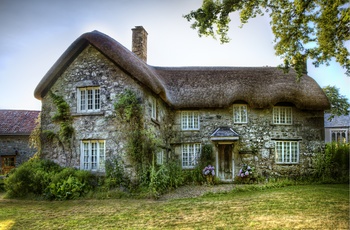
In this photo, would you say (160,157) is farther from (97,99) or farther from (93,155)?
(97,99)

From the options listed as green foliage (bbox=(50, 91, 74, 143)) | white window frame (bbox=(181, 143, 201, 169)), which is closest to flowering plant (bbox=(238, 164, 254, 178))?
white window frame (bbox=(181, 143, 201, 169))

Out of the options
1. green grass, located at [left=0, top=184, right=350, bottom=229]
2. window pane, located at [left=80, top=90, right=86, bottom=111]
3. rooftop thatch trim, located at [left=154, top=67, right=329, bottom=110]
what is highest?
rooftop thatch trim, located at [left=154, top=67, right=329, bottom=110]

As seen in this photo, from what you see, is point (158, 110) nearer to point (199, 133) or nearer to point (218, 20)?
point (199, 133)

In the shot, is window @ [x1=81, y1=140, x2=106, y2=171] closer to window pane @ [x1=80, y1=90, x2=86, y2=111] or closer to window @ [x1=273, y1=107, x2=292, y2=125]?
window pane @ [x1=80, y1=90, x2=86, y2=111]

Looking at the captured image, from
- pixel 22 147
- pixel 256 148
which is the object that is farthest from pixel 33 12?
pixel 22 147

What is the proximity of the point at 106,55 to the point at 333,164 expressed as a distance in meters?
11.8

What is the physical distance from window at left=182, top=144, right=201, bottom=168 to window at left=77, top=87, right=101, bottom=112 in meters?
5.33

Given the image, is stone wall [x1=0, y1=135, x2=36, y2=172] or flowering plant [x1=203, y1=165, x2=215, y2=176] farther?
stone wall [x1=0, y1=135, x2=36, y2=172]

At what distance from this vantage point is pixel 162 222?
8.26 metres

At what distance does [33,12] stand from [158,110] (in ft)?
A: 27.0

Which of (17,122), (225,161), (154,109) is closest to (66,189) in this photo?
(154,109)

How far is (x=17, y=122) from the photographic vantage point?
2525cm

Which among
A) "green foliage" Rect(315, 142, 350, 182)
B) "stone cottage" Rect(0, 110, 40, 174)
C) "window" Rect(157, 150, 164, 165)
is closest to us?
"window" Rect(157, 150, 164, 165)

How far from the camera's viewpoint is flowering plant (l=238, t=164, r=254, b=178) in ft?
53.2
